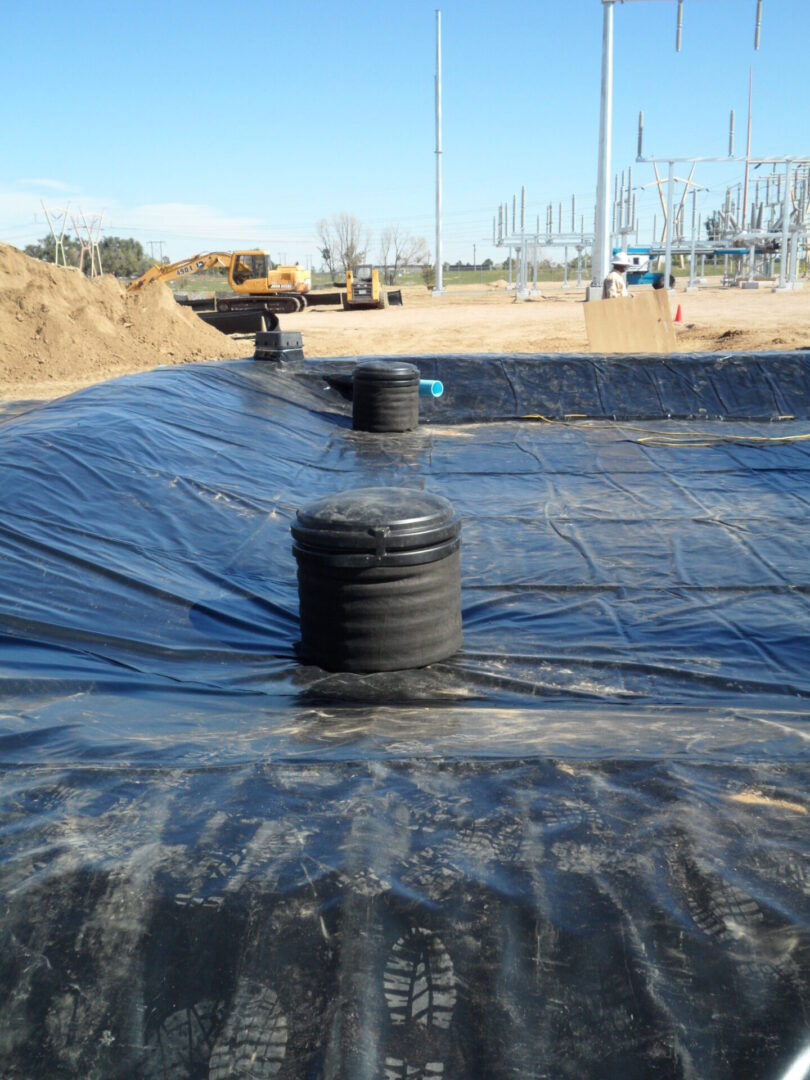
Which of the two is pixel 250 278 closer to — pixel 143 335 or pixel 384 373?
pixel 143 335

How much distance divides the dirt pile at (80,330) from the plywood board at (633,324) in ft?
26.7

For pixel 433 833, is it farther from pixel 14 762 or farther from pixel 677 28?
pixel 677 28

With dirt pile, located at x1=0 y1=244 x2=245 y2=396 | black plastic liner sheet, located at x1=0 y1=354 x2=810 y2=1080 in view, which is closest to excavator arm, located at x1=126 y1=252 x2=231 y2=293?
dirt pile, located at x1=0 y1=244 x2=245 y2=396

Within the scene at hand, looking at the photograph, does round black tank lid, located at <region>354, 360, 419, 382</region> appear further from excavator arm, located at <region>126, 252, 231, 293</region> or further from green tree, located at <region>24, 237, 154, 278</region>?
green tree, located at <region>24, 237, 154, 278</region>

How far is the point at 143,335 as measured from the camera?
18453 millimetres

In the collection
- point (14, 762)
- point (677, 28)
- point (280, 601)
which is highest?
point (677, 28)

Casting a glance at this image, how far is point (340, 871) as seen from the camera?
6.66ft

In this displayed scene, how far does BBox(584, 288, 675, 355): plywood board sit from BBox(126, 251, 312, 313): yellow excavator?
16.1 meters

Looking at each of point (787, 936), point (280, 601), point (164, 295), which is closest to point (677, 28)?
point (164, 295)

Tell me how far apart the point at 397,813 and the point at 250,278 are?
2987 cm

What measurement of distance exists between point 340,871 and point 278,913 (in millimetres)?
163

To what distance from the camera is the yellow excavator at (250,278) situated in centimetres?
2729

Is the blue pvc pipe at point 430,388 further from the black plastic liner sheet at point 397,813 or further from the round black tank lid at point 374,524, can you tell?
the round black tank lid at point 374,524

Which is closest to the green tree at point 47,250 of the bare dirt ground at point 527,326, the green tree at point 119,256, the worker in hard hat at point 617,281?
the green tree at point 119,256
